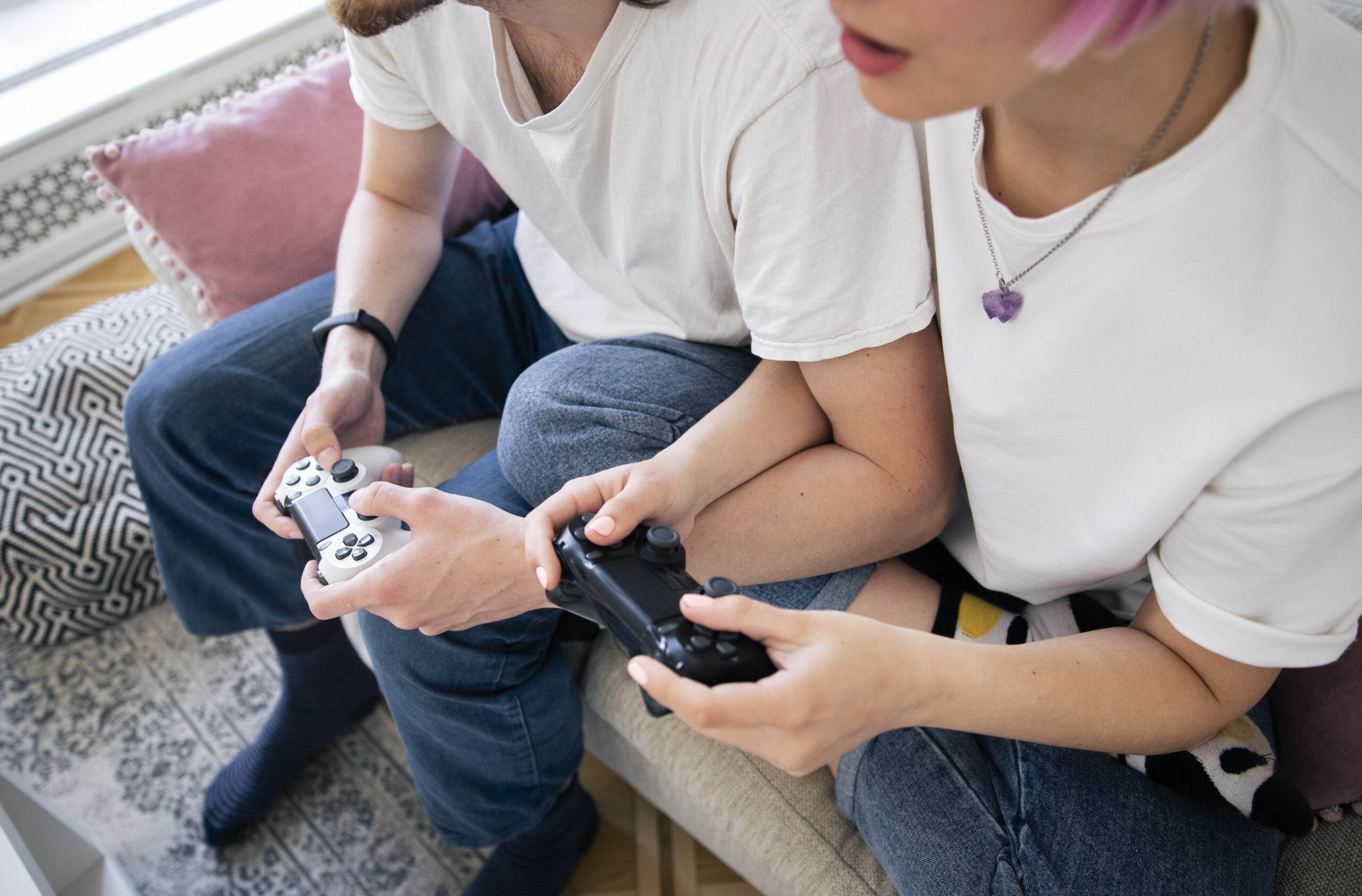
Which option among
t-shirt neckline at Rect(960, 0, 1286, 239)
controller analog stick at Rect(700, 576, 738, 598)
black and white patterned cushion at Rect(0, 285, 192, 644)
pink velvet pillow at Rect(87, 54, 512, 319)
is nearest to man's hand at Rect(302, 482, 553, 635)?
controller analog stick at Rect(700, 576, 738, 598)

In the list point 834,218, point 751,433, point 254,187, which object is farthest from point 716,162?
point 254,187

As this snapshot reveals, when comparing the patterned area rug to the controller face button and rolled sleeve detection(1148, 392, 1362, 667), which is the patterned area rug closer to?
the controller face button

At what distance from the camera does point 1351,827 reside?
698 mm

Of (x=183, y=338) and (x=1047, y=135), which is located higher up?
(x=1047, y=135)

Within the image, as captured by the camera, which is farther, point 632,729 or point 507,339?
point 507,339

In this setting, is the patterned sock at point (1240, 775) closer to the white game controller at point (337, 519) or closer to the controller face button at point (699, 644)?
the controller face button at point (699, 644)

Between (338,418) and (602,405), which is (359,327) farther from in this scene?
(602,405)

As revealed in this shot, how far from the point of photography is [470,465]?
98 centimetres

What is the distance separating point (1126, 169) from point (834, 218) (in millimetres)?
196

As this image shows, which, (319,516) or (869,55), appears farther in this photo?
(319,516)

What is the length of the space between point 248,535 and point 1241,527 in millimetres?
999

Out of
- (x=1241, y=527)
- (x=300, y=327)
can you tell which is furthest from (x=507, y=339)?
(x=1241, y=527)

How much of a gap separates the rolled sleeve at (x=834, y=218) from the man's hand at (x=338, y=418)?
1.52ft

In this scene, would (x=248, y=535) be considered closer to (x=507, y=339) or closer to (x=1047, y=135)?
(x=507, y=339)
